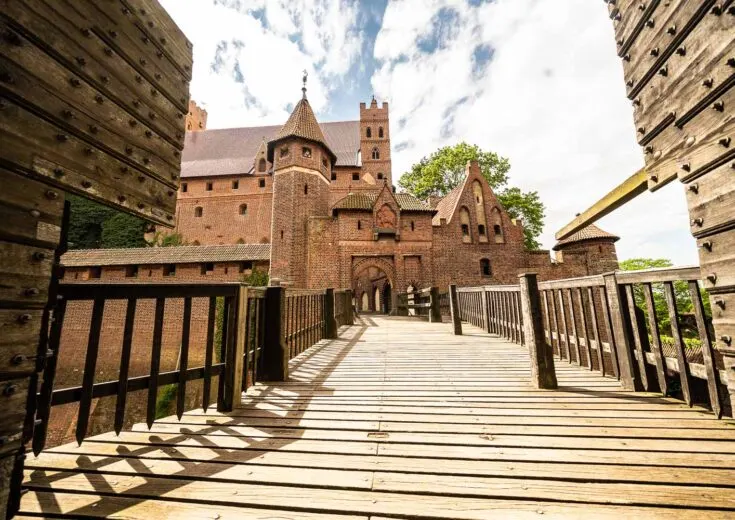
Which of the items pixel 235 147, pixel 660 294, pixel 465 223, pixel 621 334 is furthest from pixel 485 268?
pixel 235 147

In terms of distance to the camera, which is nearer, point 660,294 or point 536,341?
point 536,341

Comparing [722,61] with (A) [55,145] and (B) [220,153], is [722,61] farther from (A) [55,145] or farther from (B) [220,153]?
(B) [220,153]

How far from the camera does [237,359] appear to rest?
9.09ft

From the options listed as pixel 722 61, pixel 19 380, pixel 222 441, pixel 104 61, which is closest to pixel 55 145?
pixel 104 61

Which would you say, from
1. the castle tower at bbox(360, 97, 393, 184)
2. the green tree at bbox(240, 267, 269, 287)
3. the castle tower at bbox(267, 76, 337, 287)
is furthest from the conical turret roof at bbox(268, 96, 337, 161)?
the castle tower at bbox(360, 97, 393, 184)

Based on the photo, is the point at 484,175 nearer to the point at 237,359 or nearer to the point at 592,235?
the point at 592,235

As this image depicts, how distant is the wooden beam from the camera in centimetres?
219

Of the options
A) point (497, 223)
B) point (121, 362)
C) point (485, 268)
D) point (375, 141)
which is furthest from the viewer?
point (375, 141)

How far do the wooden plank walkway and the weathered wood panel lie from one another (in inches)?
63.3

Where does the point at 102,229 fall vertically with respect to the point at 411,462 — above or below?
above

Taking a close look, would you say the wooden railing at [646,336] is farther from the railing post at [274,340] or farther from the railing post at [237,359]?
the railing post at [237,359]

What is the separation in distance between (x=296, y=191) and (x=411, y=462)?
695 inches

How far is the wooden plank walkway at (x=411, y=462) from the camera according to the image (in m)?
1.38

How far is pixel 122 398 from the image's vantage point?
6.43 feet
